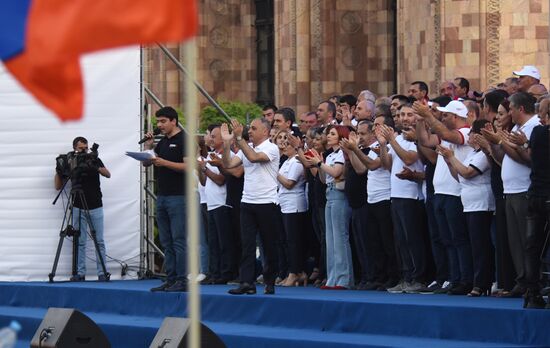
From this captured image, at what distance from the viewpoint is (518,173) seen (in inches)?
522

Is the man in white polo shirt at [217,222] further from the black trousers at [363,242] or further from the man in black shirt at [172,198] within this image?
the black trousers at [363,242]

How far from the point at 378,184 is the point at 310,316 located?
186 centimetres

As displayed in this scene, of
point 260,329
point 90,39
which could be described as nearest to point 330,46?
point 260,329

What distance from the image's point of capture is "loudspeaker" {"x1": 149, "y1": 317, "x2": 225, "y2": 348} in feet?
38.1

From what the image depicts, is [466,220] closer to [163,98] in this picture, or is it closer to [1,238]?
[1,238]

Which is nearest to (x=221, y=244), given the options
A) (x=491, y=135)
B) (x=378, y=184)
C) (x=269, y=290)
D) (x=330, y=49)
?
(x=269, y=290)

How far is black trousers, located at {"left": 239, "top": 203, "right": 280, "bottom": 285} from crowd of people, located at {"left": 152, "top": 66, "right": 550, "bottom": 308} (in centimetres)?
1

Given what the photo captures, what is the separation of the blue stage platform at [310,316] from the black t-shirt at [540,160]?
1004mm

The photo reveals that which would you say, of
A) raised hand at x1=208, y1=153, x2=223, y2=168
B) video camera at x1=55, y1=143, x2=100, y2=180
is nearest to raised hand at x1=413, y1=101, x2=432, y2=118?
raised hand at x1=208, y1=153, x2=223, y2=168

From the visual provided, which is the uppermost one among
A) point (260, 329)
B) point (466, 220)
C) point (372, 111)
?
point (372, 111)

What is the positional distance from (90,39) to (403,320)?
8.23 metres

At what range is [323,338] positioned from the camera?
13.5 m

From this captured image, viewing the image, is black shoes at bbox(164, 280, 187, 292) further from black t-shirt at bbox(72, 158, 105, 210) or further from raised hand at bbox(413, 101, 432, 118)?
raised hand at bbox(413, 101, 432, 118)

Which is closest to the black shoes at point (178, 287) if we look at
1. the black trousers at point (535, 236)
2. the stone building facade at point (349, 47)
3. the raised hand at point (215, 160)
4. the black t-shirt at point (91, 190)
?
the raised hand at point (215, 160)
